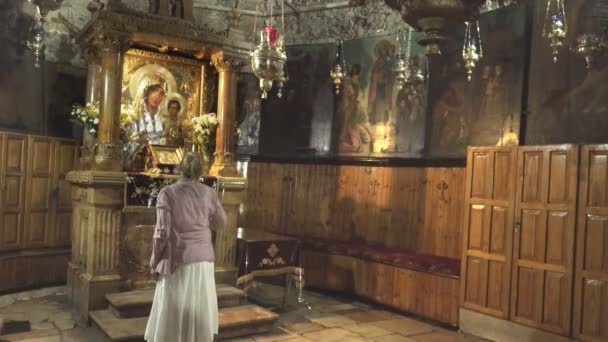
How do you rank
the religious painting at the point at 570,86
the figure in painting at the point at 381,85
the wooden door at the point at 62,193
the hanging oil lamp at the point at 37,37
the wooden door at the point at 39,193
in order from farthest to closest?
the figure in painting at the point at 381,85
the wooden door at the point at 62,193
the wooden door at the point at 39,193
the hanging oil lamp at the point at 37,37
the religious painting at the point at 570,86

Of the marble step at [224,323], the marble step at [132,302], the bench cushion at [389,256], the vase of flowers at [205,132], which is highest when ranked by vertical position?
the vase of flowers at [205,132]

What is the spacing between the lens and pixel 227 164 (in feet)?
22.6

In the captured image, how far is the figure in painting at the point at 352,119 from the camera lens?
8.23 metres

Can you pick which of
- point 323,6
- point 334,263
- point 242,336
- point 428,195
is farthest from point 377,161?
point 242,336

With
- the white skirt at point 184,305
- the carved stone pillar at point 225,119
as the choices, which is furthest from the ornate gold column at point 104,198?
the white skirt at point 184,305

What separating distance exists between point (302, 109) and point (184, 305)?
5.28 metres

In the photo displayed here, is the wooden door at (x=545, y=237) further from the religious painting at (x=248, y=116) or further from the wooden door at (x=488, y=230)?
the religious painting at (x=248, y=116)

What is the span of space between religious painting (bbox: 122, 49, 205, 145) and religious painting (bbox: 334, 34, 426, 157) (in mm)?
2508

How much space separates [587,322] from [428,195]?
9.02ft

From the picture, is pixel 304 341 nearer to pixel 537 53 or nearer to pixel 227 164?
pixel 227 164

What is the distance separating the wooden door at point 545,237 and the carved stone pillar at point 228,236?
347 cm

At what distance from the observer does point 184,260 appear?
4160mm

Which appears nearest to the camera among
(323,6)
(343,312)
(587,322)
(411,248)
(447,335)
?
(587,322)

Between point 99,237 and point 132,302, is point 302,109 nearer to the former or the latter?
point 99,237
